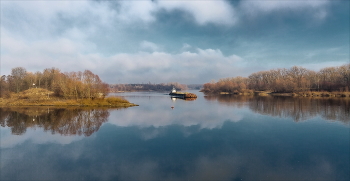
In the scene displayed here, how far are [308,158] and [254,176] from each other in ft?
12.3

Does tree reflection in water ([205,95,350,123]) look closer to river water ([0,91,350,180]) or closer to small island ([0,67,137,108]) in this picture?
river water ([0,91,350,180])

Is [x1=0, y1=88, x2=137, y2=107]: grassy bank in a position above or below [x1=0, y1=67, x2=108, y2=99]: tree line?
below

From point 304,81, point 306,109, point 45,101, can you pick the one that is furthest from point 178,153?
point 304,81

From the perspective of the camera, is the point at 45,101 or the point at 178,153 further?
the point at 45,101

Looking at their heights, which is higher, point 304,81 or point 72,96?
point 304,81

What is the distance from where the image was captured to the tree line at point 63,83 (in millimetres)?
33375

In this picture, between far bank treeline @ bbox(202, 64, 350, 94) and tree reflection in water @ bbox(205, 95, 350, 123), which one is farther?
far bank treeline @ bbox(202, 64, 350, 94)

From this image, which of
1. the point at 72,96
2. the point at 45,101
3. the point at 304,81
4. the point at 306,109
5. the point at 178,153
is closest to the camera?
the point at 178,153

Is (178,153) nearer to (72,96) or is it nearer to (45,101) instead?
(72,96)

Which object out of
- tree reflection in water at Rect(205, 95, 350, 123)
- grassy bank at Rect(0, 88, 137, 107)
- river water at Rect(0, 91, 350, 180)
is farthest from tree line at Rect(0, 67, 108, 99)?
tree reflection in water at Rect(205, 95, 350, 123)

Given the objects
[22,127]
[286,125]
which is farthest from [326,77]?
[22,127]

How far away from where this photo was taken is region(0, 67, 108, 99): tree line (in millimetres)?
33375

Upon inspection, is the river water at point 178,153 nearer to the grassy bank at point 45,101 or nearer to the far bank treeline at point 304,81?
the grassy bank at point 45,101

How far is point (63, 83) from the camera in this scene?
33031mm
